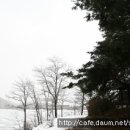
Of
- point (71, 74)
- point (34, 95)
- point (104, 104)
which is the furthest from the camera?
point (34, 95)

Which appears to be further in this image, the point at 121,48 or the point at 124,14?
the point at 124,14

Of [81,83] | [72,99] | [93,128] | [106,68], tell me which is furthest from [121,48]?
[72,99]

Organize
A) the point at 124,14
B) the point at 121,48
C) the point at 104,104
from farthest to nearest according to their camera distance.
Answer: the point at 104,104 < the point at 124,14 < the point at 121,48

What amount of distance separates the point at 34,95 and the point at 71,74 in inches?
1313

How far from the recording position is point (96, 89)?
1353cm

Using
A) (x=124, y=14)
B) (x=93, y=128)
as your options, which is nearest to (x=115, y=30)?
(x=124, y=14)

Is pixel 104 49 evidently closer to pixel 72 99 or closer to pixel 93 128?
pixel 93 128

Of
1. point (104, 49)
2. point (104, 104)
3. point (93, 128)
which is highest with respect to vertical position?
point (104, 49)

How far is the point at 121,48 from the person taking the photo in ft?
35.4

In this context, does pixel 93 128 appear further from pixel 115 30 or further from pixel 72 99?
pixel 72 99

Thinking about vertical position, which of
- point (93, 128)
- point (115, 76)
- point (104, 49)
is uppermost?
point (104, 49)

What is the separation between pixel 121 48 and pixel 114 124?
4.35 m

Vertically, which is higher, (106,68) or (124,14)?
(124,14)

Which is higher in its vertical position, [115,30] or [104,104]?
[115,30]
